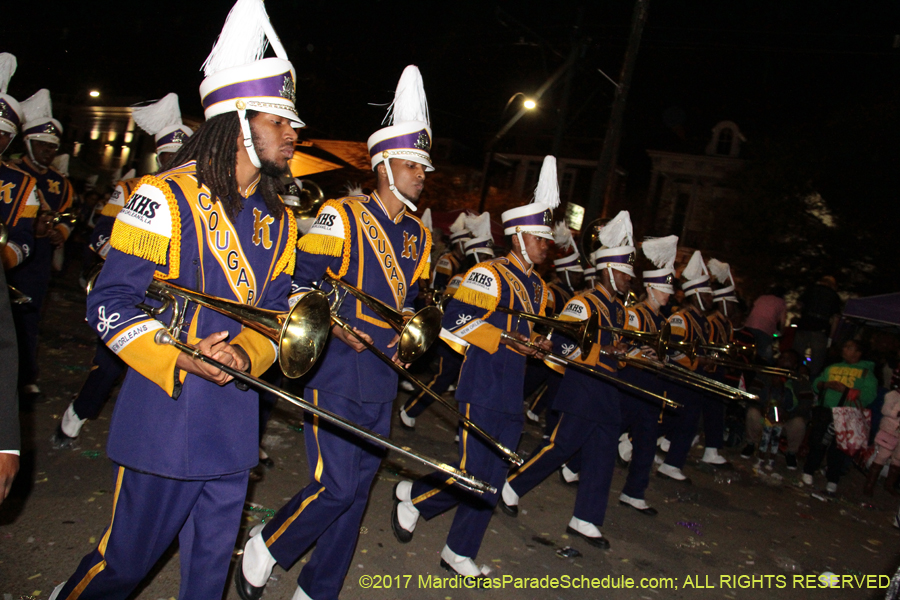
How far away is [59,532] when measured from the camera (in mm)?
3740

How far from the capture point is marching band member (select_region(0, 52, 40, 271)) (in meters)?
4.89

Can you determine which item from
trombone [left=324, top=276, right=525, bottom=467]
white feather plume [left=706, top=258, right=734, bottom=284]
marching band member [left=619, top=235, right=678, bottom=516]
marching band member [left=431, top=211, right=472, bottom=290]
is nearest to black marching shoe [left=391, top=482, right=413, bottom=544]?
trombone [left=324, top=276, right=525, bottom=467]

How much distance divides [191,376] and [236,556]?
1.91m

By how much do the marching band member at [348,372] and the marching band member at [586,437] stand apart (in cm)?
207

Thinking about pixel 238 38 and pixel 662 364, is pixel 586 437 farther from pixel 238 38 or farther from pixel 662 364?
pixel 238 38

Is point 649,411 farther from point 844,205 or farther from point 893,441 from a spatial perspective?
point 844,205

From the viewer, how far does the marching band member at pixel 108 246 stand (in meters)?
4.90

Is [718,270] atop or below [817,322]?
atop

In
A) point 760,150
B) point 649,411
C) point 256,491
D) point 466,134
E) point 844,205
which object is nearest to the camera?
point 256,491

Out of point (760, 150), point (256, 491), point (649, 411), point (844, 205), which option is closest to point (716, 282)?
point (649, 411)

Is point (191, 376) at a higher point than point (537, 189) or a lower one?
lower

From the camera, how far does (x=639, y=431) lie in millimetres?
6543

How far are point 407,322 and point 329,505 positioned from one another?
3.37 feet

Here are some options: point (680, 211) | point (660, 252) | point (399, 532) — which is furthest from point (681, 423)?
point (680, 211)
